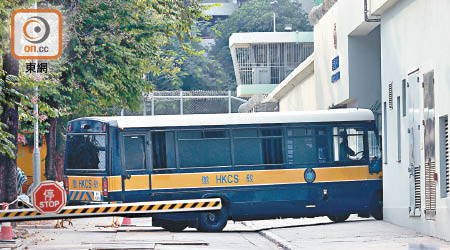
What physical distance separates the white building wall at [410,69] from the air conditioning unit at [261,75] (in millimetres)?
37985

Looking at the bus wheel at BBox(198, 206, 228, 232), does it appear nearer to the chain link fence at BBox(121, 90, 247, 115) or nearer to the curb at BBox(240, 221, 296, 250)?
the curb at BBox(240, 221, 296, 250)

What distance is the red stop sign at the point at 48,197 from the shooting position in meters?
17.2

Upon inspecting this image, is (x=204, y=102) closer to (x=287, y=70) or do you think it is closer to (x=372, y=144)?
(x=287, y=70)

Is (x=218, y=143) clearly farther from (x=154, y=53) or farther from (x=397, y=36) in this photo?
(x=154, y=53)

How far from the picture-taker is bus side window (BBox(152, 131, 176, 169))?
2434 cm

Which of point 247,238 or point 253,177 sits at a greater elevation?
point 253,177

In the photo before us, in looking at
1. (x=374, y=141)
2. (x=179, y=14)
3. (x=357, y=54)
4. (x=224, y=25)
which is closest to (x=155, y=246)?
(x=179, y=14)

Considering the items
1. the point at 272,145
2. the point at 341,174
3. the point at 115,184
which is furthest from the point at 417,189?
the point at 115,184

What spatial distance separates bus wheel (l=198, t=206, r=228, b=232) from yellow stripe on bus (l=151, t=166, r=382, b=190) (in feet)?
2.23

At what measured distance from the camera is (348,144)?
25500 millimetres

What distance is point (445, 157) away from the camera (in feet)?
63.5

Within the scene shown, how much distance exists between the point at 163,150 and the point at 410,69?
6.24 metres

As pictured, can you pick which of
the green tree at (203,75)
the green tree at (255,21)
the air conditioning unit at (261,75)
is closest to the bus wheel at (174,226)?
the air conditioning unit at (261,75)

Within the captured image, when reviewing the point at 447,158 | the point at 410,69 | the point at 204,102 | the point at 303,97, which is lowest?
the point at 447,158
